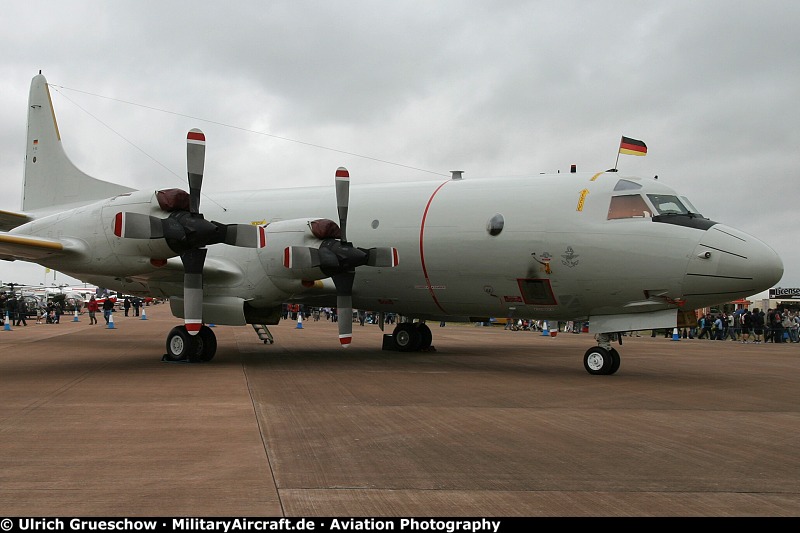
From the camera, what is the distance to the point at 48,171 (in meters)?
20.2

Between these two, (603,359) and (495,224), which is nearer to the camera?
(603,359)

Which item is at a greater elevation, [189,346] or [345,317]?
[345,317]

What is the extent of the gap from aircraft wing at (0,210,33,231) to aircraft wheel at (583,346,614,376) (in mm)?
14158

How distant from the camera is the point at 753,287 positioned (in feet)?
40.4

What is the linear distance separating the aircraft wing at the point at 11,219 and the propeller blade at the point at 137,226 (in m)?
6.68

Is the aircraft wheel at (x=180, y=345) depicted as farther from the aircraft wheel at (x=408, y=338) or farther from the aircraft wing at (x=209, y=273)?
the aircraft wheel at (x=408, y=338)

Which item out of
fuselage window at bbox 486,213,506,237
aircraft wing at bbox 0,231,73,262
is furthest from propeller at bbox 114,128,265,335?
fuselage window at bbox 486,213,506,237

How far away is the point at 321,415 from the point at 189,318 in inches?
234

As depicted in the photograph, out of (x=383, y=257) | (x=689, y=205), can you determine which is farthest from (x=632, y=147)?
(x=383, y=257)

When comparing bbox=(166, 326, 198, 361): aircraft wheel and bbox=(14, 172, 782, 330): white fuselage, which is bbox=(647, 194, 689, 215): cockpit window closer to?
bbox=(14, 172, 782, 330): white fuselage

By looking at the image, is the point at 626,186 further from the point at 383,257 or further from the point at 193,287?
the point at 193,287

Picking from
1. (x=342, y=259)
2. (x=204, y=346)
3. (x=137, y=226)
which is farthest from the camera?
(x=204, y=346)

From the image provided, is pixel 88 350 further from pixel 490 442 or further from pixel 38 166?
pixel 490 442

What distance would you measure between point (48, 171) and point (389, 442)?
17.0m
